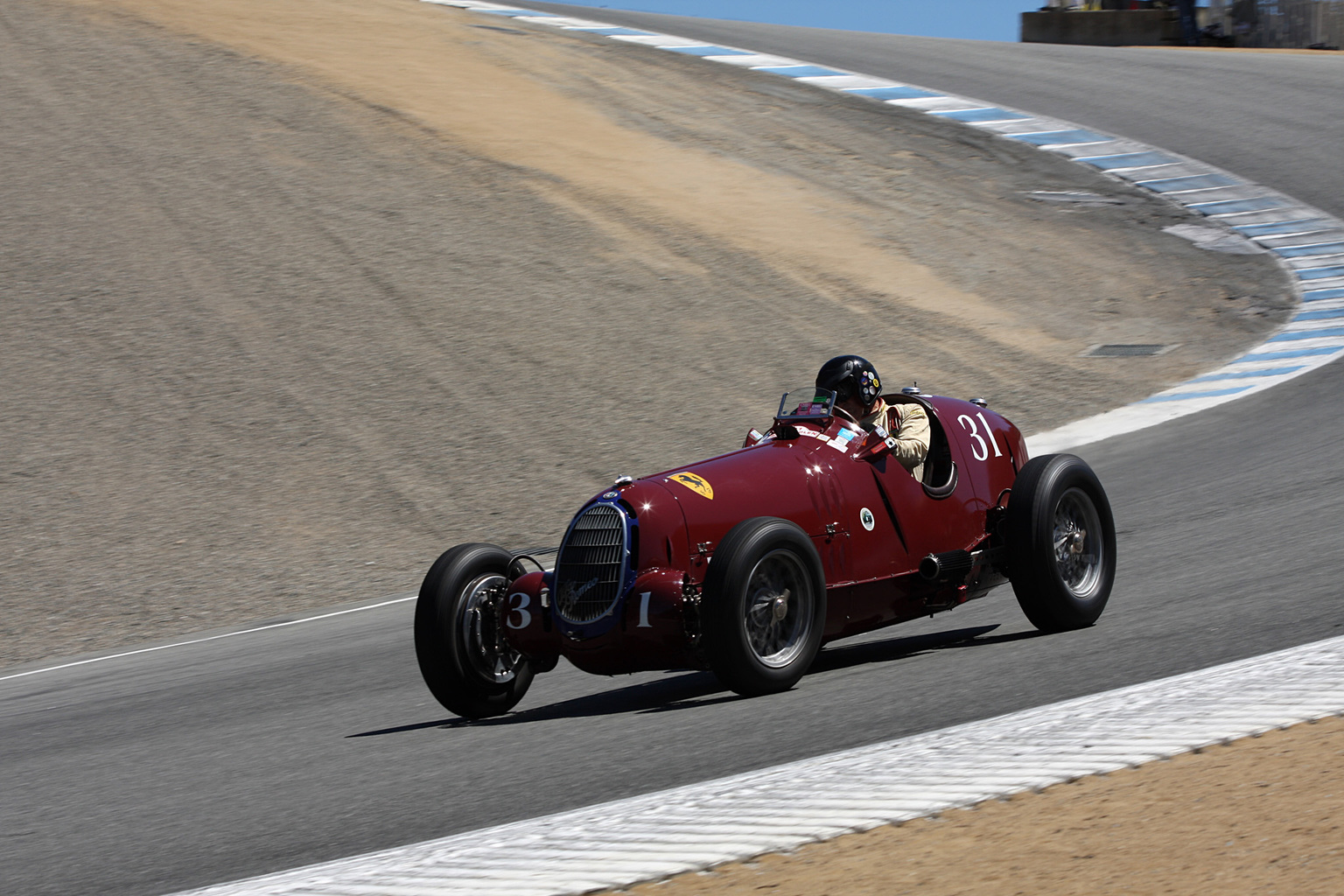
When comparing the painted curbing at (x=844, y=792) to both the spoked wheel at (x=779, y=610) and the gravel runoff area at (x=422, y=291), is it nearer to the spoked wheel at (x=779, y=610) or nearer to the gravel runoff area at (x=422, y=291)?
the spoked wheel at (x=779, y=610)

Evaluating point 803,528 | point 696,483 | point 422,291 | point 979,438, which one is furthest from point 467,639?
point 422,291

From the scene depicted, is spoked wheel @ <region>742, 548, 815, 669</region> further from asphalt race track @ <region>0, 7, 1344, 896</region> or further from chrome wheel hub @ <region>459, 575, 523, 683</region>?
chrome wheel hub @ <region>459, 575, 523, 683</region>

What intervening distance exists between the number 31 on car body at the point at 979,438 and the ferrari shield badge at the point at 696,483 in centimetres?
181

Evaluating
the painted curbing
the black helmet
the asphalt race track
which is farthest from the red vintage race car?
the painted curbing

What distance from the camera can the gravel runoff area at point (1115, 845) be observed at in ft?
11.9

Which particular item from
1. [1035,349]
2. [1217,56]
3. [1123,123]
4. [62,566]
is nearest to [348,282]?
[62,566]

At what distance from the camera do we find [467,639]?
680cm

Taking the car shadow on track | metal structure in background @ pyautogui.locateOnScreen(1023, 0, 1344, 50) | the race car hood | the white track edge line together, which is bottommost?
the white track edge line

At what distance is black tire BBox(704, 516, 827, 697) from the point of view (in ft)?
19.8

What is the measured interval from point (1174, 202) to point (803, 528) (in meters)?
19.2

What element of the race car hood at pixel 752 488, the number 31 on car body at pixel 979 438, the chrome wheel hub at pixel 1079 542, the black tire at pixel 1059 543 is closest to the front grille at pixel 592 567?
the race car hood at pixel 752 488

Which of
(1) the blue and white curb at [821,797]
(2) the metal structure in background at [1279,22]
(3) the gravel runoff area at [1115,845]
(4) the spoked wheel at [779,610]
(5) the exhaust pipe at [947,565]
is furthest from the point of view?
(2) the metal structure in background at [1279,22]

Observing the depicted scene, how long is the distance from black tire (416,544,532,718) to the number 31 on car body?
2.51m

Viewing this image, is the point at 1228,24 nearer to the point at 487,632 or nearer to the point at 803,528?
the point at 803,528
